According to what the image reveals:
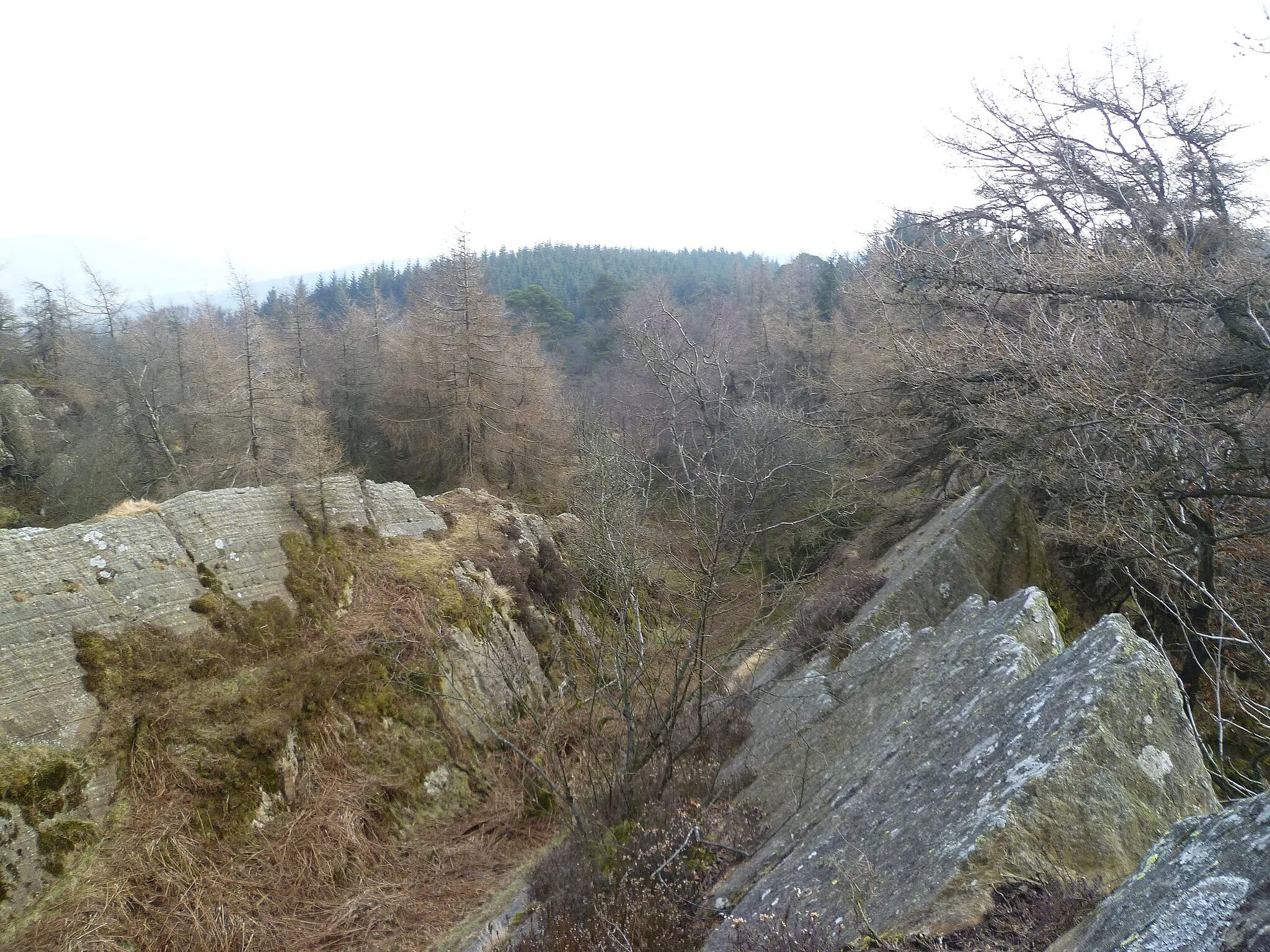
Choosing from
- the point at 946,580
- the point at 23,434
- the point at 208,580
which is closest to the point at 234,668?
the point at 208,580

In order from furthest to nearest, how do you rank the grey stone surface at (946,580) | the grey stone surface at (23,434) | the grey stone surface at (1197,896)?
the grey stone surface at (23,434) → the grey stone surface at (946,580) → the grey stone surface at (1197,896)

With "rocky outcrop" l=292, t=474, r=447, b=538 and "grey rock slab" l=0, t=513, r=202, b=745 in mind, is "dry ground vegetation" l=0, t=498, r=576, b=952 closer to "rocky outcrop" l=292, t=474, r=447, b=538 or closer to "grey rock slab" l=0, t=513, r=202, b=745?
"grey rock slab" l=0, t=513, r=202, b=745

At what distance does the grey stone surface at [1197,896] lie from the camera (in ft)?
Result: 4.18

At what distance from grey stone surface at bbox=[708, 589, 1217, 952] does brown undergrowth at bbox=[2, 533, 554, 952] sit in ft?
13.3

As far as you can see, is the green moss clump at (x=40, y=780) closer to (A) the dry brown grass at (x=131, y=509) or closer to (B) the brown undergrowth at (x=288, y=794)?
(B) the brown undergrowth at (x=288, y=794)

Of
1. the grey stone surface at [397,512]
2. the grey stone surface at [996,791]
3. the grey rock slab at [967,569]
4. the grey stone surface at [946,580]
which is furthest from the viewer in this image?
the grey stone surface at [397,512]

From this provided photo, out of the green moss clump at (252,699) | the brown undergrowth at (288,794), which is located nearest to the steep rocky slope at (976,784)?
the brown undergrowth at (288,794)

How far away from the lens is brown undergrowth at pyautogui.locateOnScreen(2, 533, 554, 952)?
536 cm

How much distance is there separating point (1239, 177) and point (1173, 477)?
7.88 metres

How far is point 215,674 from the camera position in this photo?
22.7 feet

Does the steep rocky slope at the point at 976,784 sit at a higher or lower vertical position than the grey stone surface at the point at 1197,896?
lower

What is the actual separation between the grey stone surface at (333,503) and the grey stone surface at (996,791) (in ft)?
25.0

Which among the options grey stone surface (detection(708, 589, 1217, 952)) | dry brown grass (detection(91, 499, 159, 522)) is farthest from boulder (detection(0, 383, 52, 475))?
grey stone surface (detection(708, 589, 1217, 952))

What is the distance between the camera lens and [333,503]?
9719 millimetres
